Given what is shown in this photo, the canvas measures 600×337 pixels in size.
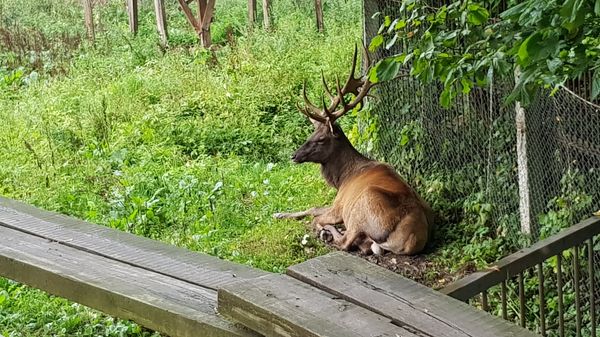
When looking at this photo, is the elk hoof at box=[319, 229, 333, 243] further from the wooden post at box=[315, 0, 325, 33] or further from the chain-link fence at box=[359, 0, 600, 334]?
the wooden post at box=[315, 0, 325, 33]

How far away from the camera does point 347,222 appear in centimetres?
867

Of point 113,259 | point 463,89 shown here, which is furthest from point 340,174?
point 113,259

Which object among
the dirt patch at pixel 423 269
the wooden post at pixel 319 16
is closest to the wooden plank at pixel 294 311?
the dirt patch at pixel 423 269

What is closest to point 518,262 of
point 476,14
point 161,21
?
point 476,14

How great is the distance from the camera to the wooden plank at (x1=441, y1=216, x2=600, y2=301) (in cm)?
290

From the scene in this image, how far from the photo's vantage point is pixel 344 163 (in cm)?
939

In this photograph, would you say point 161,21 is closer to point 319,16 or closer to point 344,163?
point 319,16

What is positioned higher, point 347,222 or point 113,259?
point 113,259

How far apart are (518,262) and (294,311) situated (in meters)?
1.57

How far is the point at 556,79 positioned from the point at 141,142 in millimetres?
8403

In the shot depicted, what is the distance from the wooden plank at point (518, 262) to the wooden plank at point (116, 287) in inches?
32.7

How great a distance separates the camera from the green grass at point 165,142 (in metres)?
8.30

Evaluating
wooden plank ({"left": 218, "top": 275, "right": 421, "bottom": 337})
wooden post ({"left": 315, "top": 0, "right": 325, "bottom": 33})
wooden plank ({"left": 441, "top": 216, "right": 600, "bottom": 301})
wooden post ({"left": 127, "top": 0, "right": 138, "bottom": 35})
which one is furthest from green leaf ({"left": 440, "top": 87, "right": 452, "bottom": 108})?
wooden post ({"left": 127, "top": 0, "right": 138, "bottom": 35})

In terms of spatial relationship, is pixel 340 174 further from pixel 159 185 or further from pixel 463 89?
pixel 463 89
